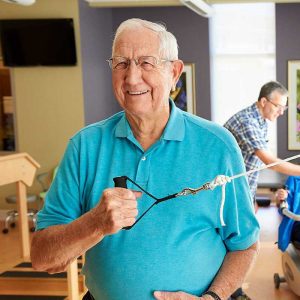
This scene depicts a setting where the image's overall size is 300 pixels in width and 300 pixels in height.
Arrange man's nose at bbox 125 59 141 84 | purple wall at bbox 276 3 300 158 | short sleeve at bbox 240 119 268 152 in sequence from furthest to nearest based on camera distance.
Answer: purple wall at bbox 276 3 300 158, short sleeve at bbox 240 119 268 152, man's nose at bbox 125 59 141 84

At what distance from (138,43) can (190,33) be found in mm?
6420

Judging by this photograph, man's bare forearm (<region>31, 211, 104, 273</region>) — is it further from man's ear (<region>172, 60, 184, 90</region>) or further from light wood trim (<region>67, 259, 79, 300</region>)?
light wood trim (<region>67, 259, 79, 300</region>)

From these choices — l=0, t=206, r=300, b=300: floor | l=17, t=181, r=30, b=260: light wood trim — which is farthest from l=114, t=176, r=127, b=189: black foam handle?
l=17, t=181, r=30, b=260: light wood trim

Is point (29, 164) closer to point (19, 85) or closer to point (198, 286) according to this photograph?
point (19, 85)

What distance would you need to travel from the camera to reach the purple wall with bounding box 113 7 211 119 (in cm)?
759

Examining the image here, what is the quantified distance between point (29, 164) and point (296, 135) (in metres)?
4.13

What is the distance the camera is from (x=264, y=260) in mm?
4930

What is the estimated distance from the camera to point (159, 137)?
1473mm

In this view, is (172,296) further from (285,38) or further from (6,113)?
(285,38)

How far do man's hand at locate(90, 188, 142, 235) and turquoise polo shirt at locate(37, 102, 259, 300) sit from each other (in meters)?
0.18

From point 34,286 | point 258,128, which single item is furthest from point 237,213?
point 34,286

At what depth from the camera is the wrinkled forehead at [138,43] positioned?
1361mm

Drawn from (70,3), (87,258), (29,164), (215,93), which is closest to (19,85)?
(70,3)

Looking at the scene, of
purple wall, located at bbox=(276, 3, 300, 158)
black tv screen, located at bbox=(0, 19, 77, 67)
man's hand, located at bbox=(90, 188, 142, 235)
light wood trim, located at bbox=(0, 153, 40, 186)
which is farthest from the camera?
purple wall, located at bbox=(276, 3, 300, 158)
